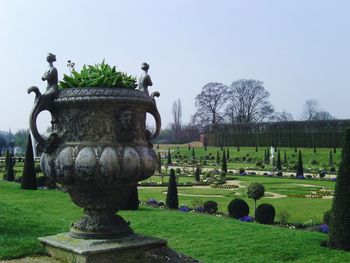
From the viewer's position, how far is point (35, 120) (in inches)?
201

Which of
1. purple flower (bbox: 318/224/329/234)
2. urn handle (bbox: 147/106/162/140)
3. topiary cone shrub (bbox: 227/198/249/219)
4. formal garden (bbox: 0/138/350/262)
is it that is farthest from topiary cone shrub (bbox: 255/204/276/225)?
urn handle (bbox: 147/106/162/140)

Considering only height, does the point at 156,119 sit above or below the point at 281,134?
below

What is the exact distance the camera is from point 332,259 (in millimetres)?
9352

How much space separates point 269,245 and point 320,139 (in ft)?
175

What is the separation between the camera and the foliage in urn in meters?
5.23

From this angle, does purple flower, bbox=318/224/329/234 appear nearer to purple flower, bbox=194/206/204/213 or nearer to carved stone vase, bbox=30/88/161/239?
purple flower, bbox=194/206/204/213

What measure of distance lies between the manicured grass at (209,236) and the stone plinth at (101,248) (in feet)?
2.73

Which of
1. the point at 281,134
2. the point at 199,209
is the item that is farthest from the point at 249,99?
the point at 199,209

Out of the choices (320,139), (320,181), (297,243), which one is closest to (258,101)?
(320,139)

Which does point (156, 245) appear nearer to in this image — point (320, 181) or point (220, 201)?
point (220, 201)

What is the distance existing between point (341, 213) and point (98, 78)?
7172 mm

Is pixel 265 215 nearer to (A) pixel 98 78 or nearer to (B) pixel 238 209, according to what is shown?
(B) pixel 238 209

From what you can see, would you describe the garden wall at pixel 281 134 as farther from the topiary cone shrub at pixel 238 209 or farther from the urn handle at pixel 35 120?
the urn handle at pixel 35 120

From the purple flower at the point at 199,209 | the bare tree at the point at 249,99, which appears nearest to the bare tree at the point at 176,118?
the bare tree at the point at 249,99
